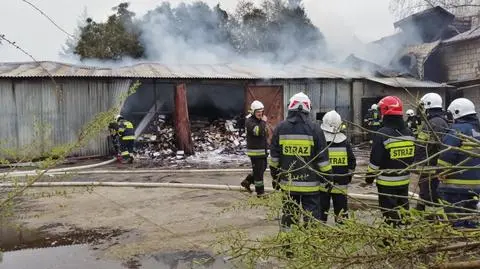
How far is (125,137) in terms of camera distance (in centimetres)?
1247

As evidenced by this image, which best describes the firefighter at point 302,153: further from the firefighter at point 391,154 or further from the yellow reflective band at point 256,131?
the yellow reflective band at point 256,131

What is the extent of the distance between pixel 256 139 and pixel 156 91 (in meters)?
10.3

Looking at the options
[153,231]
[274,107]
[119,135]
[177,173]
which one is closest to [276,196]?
[153,231]

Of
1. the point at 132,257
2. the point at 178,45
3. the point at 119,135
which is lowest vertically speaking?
the point at 132,257

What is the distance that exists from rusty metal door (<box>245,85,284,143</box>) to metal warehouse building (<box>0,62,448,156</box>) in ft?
0.12

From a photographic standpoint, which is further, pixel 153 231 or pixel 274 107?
pixel 274 107

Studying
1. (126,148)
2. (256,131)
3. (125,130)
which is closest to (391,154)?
(256,131)

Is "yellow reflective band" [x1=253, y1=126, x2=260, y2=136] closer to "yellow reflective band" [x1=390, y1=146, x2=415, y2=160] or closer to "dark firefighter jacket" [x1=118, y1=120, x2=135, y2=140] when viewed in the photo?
"yellow reflective band" [x1=390, y1=146, x2=415, y2=160]

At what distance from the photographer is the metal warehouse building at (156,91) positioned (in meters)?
13.3

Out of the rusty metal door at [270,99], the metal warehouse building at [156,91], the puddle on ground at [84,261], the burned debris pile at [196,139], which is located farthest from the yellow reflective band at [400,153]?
the rusty metal door at [270,99]

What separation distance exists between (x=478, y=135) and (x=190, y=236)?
344cm

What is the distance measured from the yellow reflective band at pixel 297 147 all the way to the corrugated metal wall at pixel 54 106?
10.1m

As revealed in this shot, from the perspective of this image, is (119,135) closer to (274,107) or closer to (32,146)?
(274,107)

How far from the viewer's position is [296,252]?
1660 millimetres
